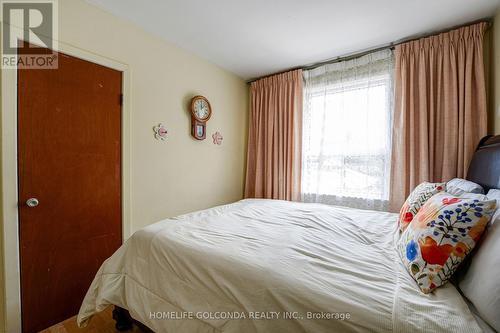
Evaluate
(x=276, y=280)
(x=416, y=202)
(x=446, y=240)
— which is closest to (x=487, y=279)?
(x=446, y=240)

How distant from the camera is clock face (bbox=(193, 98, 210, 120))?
8.50ft

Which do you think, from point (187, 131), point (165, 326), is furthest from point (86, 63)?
point (165, 326)

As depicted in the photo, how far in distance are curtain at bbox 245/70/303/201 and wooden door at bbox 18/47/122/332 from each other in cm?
180

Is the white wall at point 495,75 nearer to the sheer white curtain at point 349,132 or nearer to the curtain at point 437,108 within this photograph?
the curtain at point 437,108

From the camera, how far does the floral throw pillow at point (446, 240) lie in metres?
0.79

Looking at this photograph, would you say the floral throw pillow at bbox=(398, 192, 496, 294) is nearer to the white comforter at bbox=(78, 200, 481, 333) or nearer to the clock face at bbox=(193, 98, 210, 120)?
the white comforter at bbox=(78, 200, 481, 333)

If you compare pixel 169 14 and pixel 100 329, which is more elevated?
pixel 169 14

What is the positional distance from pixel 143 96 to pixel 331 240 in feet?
6.88

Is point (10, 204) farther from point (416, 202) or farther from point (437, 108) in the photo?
point (437, 108)

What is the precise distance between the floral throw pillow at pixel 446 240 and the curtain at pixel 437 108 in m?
1.40

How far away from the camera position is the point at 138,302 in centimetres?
122

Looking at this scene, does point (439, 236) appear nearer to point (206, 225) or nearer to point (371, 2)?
point (206, 225)

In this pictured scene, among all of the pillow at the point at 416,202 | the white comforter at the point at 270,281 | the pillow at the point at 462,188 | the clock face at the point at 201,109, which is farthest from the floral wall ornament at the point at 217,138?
the pillow at the point at 462,188

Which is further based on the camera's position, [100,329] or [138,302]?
[100,329]
